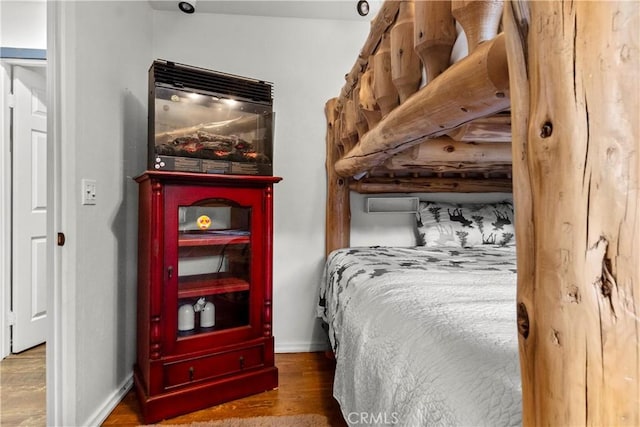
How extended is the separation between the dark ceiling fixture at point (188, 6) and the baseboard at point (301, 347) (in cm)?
230

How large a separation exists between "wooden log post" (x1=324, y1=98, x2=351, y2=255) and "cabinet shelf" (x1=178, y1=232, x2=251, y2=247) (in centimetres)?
71

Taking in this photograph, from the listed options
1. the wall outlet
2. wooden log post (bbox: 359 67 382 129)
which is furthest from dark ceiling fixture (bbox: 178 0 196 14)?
wooden log post (bbox: 359 67 382 129)

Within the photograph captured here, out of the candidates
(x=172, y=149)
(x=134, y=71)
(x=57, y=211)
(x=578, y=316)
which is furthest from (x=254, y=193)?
(x=578, y=316)

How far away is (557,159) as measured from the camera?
0.37m

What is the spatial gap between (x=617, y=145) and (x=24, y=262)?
3.08m

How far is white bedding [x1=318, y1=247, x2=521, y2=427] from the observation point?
2.00 ft

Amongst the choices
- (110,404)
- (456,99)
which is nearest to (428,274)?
(456,99)

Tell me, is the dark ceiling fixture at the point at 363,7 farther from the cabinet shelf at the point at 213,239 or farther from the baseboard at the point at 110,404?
the baseboard at the point at 110,404

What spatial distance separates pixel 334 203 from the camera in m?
2.37

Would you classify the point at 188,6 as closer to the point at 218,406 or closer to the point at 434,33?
the point at 434,33

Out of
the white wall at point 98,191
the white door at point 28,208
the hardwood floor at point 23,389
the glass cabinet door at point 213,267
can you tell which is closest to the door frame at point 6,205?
the white door at point 28,208

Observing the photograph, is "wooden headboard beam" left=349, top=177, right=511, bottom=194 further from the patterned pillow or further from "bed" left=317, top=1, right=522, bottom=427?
"bed" left=317, top=1, right=522, bottom=427

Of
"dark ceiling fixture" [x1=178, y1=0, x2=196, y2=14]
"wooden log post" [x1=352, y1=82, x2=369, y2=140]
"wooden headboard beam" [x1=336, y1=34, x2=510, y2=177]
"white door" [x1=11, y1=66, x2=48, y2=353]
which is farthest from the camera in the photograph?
"white door" [x1=11, y1=66, x2=48, y2=353]

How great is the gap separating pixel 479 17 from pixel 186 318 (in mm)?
1739
